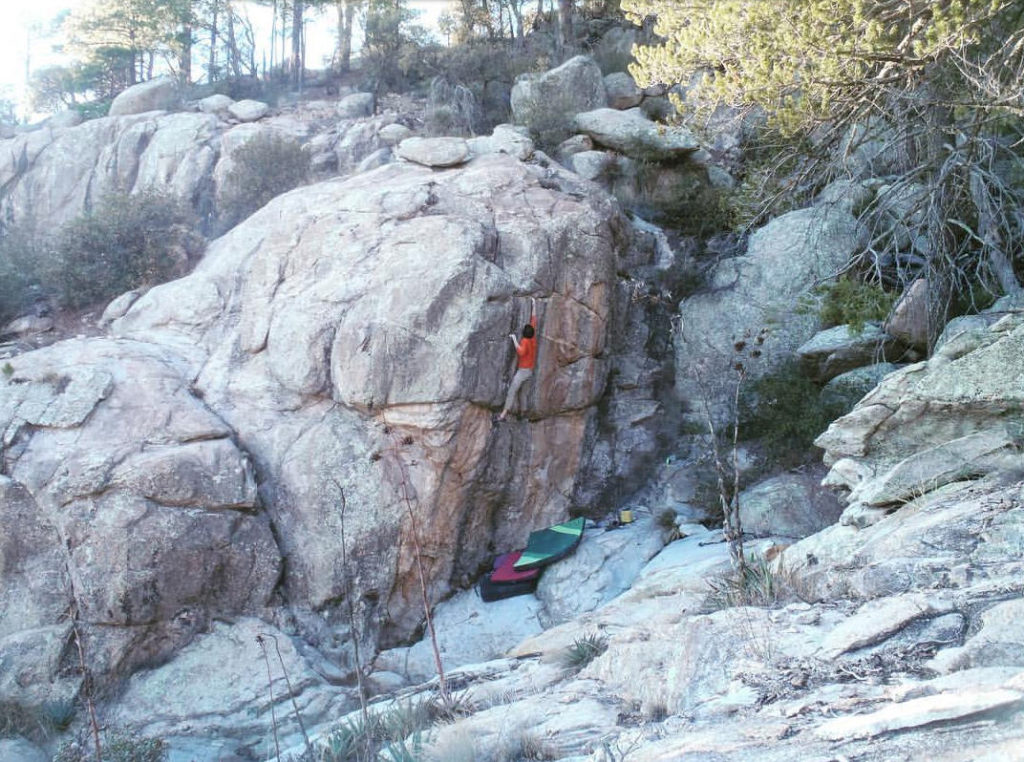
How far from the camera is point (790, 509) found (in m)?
10.7

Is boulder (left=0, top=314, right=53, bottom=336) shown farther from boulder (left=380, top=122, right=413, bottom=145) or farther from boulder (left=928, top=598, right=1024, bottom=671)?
boulder (left=928, top=598, right=1024, bottom=671)

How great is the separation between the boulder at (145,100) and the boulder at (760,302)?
15.8m

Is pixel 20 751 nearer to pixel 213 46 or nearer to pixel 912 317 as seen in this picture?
pixel 912 317

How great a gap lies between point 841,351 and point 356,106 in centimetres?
1464

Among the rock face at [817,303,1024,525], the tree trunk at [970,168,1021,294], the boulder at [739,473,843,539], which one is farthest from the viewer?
the boulder at [739,473,843,539]

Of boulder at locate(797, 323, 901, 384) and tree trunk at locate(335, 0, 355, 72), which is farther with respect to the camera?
tree trunk at locate(335, 0, 355, 72)

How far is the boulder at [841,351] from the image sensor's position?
1186 cm

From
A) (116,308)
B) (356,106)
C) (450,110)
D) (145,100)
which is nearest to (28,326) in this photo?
(116,308)

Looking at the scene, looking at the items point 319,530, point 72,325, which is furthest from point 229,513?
point 72,325

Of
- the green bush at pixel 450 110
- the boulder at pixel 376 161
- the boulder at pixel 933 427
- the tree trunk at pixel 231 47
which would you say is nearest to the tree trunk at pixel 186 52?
the tree trunk at pixel 231 47

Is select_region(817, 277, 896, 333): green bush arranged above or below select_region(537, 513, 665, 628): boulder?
above

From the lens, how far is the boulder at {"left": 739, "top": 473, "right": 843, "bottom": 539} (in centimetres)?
1045

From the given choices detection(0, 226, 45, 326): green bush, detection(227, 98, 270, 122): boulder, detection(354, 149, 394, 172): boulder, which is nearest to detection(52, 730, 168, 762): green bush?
detection(0, 226, 45, 326): green bush

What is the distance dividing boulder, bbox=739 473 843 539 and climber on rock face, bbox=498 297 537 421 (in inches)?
127
